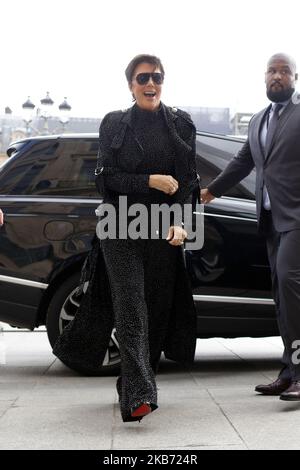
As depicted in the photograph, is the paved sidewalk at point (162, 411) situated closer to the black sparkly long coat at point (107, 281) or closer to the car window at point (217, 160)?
the black sparkly long coat at point (107, 281)

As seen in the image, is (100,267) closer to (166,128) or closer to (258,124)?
(166,128)

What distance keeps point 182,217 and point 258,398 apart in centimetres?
114

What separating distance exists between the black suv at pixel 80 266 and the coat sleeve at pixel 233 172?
46cm

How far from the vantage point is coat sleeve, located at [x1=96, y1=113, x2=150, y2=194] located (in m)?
3.95

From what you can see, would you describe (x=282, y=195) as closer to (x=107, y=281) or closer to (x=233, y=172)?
(x=233, y=172)

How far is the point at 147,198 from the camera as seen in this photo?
4.02m

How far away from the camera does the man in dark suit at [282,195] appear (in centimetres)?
429

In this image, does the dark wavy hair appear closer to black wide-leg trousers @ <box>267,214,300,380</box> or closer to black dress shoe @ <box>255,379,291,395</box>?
black wide-leg trousers @ <box>267,214,300,380</box>

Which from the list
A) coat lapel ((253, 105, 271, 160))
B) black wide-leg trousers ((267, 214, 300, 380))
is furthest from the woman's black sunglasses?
black wide-leg trousers ((267, 214, 300, 380))

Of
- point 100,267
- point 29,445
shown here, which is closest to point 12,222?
point 100,267

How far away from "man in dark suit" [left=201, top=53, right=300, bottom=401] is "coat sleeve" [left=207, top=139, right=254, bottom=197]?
0.19m

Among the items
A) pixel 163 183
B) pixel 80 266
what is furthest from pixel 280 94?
pixel 80 266

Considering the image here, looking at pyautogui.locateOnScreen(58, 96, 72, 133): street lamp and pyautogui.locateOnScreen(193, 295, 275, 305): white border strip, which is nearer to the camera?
pyautogui.locateOnScreen(193, 295, 275, 305): white border strip

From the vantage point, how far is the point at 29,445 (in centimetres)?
344
